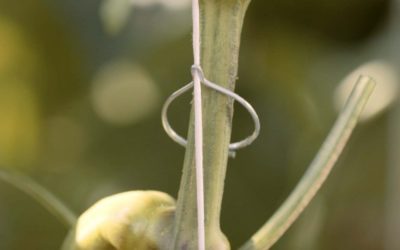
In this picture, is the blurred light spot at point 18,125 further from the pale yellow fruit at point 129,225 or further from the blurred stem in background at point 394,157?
the blurred stem in background at point 394,157

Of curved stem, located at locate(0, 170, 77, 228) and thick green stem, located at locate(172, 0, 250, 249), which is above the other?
thick green stem, located at locate(172, 0, 250, 249)

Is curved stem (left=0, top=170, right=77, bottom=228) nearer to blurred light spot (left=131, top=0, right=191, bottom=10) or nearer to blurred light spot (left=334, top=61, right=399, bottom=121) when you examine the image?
blurred light spot (left=131, top=0, right=191, bottom=10)

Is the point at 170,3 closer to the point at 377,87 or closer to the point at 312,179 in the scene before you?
the point at 377,87

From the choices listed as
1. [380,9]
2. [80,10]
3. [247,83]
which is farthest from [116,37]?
[380,9]

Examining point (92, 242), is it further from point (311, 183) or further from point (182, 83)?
point (182, 83)

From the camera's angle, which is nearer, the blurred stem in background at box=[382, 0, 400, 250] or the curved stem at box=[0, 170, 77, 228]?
the curved stem at box=[0, 170, 77, 228]

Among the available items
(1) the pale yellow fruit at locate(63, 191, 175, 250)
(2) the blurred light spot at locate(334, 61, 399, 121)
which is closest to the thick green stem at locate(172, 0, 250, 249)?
(1) the pale yellow fruit at locate(63, 191, 175, 250)
